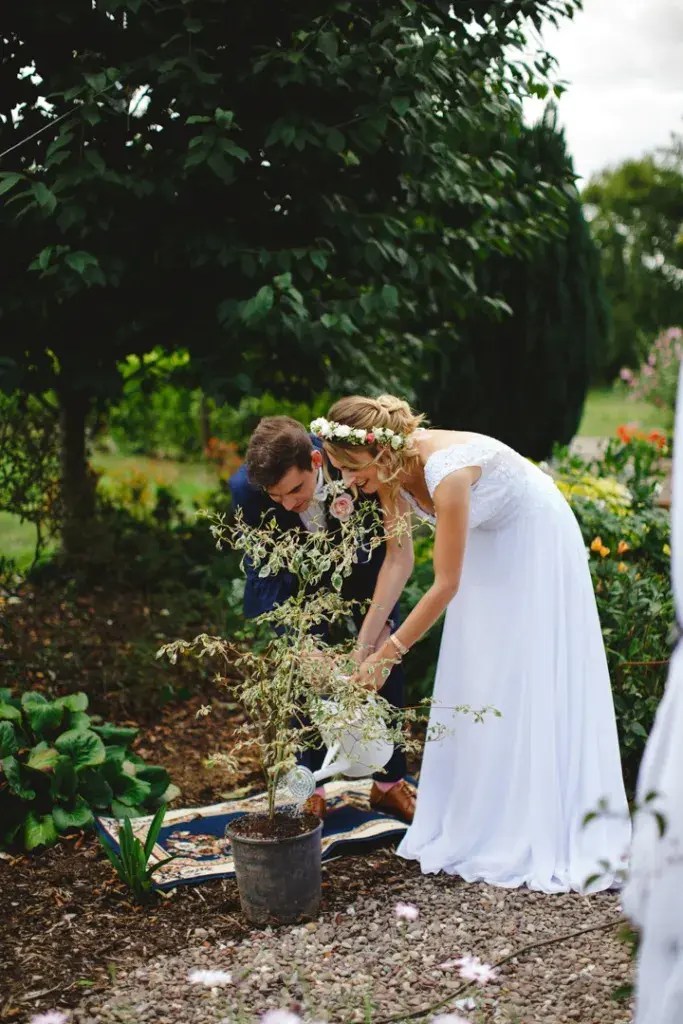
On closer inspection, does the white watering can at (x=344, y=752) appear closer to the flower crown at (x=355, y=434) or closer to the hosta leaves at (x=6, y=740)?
the flower crown at (x=355, y=434)

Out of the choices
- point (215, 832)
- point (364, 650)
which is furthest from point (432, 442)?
point (215, 832)

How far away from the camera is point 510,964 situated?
298cm

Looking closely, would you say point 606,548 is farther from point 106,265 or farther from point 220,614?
point 106,265

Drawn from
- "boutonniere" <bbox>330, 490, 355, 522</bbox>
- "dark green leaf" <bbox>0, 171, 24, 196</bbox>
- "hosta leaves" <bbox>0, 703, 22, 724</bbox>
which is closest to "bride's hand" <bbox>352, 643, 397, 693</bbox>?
"boutonniere" <bbox>330, 490, 355, 522</bbox>

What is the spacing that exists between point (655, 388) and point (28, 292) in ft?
36.8

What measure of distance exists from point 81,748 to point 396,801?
4.05 feet

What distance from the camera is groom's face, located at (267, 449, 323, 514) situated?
3523 millimetres

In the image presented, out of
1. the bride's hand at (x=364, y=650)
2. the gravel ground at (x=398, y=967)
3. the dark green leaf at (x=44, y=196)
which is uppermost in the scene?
the dark green leaf at (x=44, y=196)

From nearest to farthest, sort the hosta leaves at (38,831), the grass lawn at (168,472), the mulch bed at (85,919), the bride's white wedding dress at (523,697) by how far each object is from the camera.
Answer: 1. the mulch bed at (85,919)
2. the bride's white wedding dress at (523,697)
3. the hosta leaves at (38,831)
4. the grass lawn at (168,472)

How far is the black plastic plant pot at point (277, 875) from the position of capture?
10.6ft

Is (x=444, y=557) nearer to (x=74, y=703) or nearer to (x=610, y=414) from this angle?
(x=74, y=703)

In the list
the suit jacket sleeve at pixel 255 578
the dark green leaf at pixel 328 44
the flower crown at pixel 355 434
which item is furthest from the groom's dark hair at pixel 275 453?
the dark green leaf at pixel 328 44

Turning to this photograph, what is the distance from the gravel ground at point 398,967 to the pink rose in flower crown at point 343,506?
49.8 inches

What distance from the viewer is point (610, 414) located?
26781mm
